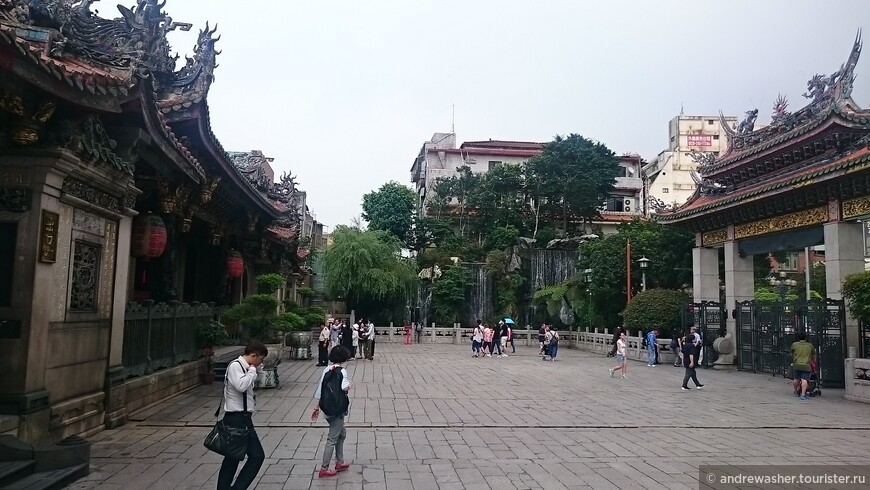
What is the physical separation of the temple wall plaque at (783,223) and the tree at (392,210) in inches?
1120

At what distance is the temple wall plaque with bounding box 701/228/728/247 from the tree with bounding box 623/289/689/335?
2.43m

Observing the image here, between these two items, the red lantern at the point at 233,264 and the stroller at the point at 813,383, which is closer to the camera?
the stroller at the point at 813,383

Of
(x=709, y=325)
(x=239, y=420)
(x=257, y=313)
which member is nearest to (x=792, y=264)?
(x=709, y=325)

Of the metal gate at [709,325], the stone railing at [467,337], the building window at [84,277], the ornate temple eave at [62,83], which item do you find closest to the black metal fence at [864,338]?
the metal gate at [709,325]

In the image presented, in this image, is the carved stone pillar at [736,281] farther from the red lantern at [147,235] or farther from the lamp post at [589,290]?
the red lantern at [147,235]

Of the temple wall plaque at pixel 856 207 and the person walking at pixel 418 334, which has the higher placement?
the temple wall plaque at pixel 856 207

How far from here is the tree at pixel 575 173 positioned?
41.5 meters

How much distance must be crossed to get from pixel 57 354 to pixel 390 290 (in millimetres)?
29865

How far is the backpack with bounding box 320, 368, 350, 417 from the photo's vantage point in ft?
20.1

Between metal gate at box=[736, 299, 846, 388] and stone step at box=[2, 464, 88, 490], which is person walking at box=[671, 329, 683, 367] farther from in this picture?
stone step at box=[2, 464, 88, 490]

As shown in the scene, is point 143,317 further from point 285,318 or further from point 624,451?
point 624,451

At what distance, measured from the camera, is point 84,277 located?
7.55 meters

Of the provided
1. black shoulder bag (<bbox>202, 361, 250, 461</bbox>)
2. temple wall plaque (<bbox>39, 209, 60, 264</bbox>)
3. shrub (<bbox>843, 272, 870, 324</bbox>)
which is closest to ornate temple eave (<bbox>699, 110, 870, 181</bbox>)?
shrub (<bbox>843, 272, 870, 324</bbox>)

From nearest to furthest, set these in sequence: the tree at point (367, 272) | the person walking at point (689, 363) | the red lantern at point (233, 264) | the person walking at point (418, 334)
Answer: the person walking at point (689, 363) → the red lantern at point (233, 264) → the person walking at point (418, 334) → the tree at point (367, 272)
